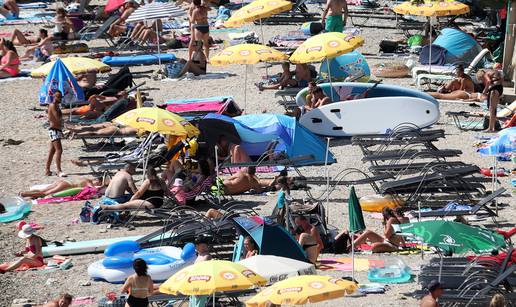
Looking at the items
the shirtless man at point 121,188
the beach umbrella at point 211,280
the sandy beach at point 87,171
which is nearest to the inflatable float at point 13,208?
the sandy beach at point 87,171

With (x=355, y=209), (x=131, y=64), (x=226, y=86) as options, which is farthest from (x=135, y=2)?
(x=355, y=209)

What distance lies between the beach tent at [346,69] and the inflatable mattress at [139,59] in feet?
16.8

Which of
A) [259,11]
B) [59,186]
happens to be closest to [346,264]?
[59,186]

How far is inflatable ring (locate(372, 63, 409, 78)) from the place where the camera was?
1098 inches

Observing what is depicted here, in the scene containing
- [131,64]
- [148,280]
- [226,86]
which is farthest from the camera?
[131,64]

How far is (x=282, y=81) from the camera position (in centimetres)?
2617

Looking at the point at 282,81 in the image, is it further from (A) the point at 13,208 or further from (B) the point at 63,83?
(A) the point at 13,208

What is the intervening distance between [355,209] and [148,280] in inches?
130

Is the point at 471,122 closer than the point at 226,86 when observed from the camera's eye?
Yes

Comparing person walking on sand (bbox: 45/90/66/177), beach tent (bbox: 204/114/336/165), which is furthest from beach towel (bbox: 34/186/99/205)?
beach tent (bbox: 204/114/336/165)

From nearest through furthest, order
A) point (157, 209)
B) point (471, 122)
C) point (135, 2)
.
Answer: point (157, 209) → point (471, 122) → point (135, 2)

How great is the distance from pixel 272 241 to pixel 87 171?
664 centimetres

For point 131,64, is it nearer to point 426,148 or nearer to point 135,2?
point 135,2

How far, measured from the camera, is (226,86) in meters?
27.5
